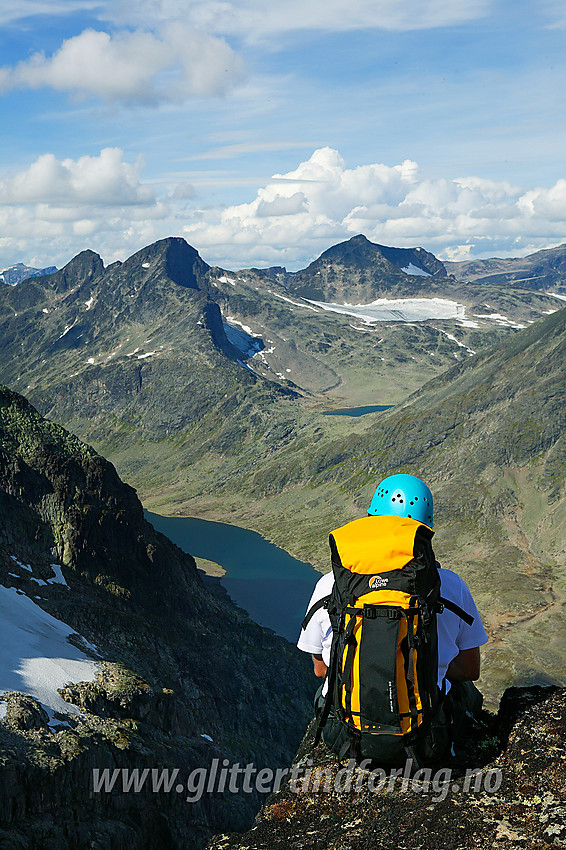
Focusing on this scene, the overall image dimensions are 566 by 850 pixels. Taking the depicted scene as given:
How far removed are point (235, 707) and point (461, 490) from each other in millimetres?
140987

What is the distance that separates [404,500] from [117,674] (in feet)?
109

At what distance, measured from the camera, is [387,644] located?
1071 cm

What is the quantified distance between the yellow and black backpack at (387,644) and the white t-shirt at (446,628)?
76 centimetres

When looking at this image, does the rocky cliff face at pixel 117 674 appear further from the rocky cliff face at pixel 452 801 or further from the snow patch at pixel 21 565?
the rocky cliff face at pixel 452 801

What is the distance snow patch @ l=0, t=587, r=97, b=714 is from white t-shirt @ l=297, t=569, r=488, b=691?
24859 millimetres

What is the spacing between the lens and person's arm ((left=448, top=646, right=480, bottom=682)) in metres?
12.6

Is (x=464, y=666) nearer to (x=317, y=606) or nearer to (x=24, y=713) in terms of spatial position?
(x=317, y=606)

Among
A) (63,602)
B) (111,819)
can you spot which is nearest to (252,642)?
(63,602)

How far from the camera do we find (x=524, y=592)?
143 metres

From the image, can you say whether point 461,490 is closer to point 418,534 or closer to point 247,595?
point 247,595

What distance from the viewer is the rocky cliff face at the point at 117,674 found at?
28.1 metres

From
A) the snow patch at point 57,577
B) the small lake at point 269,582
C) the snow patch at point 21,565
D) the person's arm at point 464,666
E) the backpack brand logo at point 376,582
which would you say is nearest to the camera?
the backpack brand logo at point 376,582

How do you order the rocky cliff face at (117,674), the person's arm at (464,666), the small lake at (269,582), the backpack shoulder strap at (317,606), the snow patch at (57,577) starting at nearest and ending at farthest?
1. the backpack shoulder strap at (317,606)
2. the person's arm at (464,666)
3. the rocky cliff face at (117,674)
4. the snow patch at (57,577)
5. the small lake at (269,582)

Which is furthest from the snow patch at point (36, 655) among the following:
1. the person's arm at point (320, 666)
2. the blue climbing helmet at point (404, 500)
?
the blue climbing helmet at point (404, 500)
